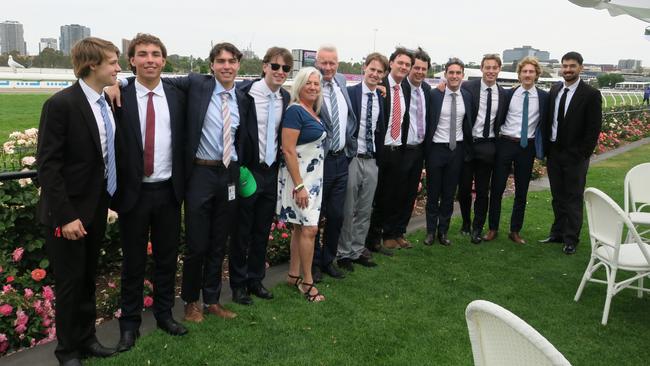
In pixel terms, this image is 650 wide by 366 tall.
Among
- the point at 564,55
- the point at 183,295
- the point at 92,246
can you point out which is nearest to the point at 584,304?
the point at 564,55

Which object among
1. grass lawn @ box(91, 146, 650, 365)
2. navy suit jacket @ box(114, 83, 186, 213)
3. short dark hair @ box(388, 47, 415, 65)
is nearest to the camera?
navy suit jacket @ box(114, 83, 186, 213)

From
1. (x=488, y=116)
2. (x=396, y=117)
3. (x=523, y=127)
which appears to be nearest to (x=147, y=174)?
(x=396, y=117)

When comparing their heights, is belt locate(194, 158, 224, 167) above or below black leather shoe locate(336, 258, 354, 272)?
above

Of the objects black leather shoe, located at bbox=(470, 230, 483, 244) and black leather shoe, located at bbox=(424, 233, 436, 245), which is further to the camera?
black leather shoe, located at bbox=(470, 230, 483, 244)

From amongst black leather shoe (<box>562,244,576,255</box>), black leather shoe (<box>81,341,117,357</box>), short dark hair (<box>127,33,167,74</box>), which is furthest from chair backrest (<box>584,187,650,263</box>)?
black leather shoe (<box>81,341,117,357</box>)

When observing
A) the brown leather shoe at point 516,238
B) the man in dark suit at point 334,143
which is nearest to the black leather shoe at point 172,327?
the man in dark suit at point 334,143

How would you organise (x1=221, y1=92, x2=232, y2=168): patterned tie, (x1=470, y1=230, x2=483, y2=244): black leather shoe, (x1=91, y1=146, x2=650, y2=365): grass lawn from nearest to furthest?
(x1=91, y1=146, x2=650, y2=365): grass lawn → (x1=221, y1=92, x2=232, y2=168): patterned tie → (x1=470, y1=230, x2=483, y2=244): black leather shoe

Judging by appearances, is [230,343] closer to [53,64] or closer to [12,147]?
[12,147]

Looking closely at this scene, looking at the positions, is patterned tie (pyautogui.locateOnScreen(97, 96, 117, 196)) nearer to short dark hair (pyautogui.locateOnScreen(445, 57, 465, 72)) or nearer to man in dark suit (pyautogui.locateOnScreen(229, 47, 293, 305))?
man in dark suit (pyautogui.locateOnScreen(229, 47, 293, 305))

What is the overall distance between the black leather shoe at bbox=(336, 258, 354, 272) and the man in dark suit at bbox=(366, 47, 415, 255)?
685mm

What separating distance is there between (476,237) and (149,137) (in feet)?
14.2

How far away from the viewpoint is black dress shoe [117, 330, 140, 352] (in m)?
3.47

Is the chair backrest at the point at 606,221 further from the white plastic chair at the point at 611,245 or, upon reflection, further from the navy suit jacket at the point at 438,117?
the navy suit jacket at the point at 438,117

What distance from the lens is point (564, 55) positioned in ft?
20.2
